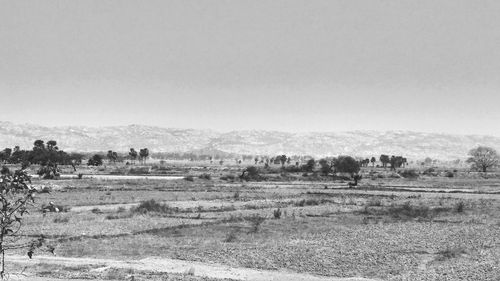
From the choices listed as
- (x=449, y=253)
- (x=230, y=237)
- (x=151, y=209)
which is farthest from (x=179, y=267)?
(x=151, y=209)

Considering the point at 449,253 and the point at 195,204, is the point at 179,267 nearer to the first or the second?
the point at 449,253

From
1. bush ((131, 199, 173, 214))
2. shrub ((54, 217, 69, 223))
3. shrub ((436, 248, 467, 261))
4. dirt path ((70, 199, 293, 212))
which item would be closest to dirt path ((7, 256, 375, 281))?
shrub ((436, 248, 467, 261))

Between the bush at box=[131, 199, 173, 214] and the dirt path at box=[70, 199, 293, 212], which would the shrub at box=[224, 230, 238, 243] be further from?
the dirt path at box=[70, 199, 293, 212]

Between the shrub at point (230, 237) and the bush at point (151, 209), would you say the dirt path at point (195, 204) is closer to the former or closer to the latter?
the bush at point (151, 209)

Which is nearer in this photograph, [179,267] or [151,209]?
[179,267]

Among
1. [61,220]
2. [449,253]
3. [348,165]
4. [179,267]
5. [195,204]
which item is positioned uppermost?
[348,165]

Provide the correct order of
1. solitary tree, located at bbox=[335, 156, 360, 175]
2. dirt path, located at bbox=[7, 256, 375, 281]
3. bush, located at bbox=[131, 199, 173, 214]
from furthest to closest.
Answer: solitary tree, located at bbox=[335, 156, 360, 175], bush, located at bbox=[131, 199, 173, 214], dirt path, located at bbox=[7, 256, 375, 281]

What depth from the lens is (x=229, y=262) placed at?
23984 millimetres

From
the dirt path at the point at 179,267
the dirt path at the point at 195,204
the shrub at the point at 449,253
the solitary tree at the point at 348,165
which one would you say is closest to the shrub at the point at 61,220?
the dirt path at the point at 195,204

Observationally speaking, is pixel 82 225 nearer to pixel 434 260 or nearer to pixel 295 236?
pixel 295 236

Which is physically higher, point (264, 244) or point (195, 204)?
point (264, 244)

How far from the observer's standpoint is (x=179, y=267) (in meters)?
22.5

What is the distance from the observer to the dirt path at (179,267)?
21250mm

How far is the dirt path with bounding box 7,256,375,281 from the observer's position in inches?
837
